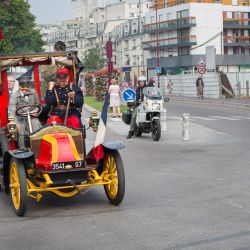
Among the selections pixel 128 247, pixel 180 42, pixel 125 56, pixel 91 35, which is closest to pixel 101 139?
pixel 128 247

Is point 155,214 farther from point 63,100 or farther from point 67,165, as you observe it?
point 63,100

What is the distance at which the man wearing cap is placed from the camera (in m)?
9.22

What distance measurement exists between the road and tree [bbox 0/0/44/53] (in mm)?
61855

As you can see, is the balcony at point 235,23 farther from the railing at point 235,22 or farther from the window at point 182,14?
the window at point 182,14

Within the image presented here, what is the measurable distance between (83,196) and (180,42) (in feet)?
320

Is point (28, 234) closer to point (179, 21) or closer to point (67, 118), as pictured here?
point (67, 118)

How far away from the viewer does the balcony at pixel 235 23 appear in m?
107

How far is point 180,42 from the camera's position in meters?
105

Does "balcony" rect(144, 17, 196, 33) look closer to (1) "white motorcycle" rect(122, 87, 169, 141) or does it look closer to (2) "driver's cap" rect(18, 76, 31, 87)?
(1) "white motorcycle" rect(122, 87, 169, 141)

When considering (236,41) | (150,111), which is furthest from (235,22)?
(150,111)

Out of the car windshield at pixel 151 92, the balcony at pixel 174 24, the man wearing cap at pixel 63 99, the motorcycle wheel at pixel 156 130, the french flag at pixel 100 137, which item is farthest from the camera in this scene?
the balcony at pixel 174 24

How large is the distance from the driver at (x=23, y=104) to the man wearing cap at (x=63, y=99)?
1.18 feet

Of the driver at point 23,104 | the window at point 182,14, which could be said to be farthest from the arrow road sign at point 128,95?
the window at point 182,14

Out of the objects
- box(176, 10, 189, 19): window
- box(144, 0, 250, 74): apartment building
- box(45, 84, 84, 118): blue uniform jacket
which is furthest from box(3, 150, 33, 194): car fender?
box(176, 10, 189, 19): window
